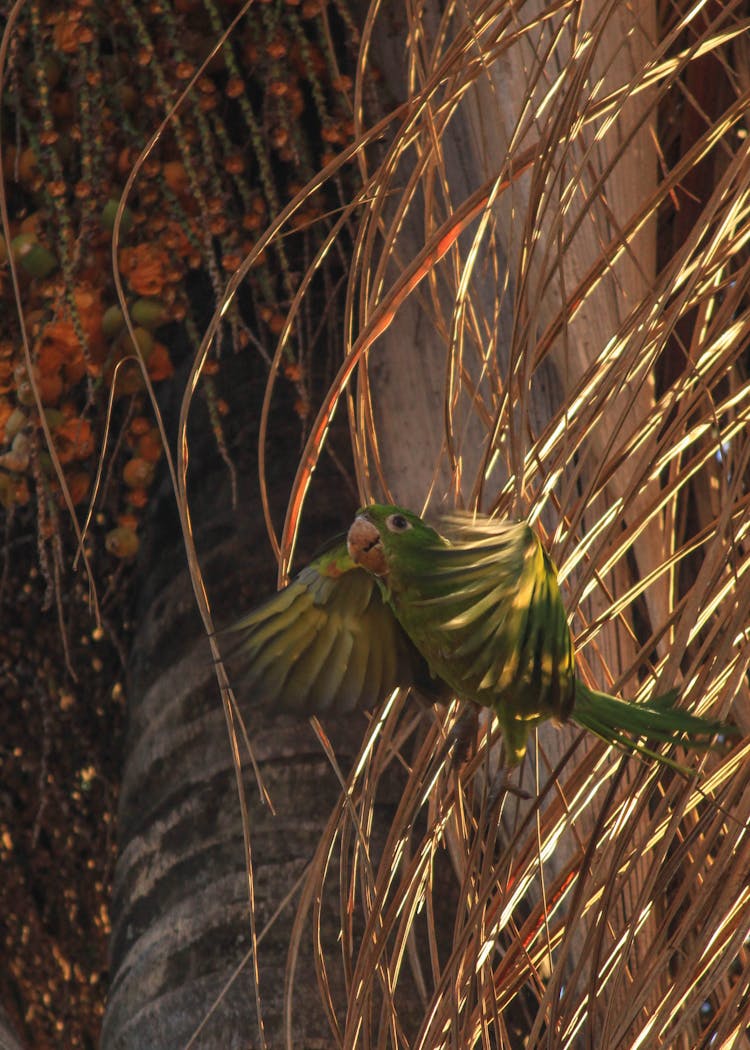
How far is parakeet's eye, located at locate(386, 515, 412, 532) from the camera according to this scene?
58 centimetres

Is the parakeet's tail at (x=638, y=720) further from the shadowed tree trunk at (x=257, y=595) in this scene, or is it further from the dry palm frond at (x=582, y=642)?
the shadowed tree trunk at (x=257, y=595)

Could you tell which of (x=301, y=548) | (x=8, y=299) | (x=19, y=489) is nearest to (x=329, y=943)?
(x=301, y=548)

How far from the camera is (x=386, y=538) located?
1.92 feet

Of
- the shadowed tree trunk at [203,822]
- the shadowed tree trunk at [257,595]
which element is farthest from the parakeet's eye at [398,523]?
the shadowed tree trunk at [203,822]

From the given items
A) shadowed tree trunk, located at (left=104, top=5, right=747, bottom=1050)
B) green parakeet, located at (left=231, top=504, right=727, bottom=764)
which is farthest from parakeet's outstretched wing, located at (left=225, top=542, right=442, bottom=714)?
shadowed tree trunk, located at (left=104, top=5, right=747, bottom=1050)

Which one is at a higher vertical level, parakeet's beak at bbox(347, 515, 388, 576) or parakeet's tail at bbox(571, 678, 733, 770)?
parakeet's beak at bbox(347, 515, 388, 576)

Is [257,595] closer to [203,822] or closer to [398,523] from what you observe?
[203,822]

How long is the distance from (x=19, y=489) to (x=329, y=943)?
0.44 m

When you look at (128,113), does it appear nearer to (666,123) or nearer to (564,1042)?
(666,123)

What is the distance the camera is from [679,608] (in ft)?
2.20

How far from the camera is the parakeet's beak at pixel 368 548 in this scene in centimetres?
59

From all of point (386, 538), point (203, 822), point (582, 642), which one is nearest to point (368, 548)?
point (386, 538)

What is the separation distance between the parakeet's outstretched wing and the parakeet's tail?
81mm

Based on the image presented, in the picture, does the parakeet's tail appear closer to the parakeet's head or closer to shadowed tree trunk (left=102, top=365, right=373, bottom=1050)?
the parakeet's head
